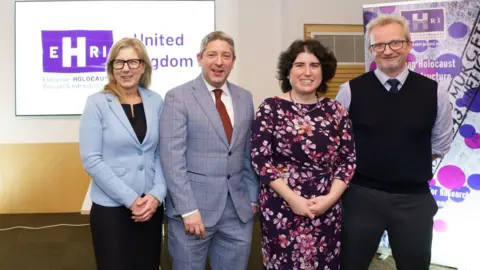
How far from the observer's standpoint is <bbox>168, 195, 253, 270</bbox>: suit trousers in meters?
1.71

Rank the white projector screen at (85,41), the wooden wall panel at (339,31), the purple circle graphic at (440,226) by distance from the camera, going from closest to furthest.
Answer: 1. the purple circle graphic at (440,226)
2. the white projector screen at (85,41)
3. the wooden wall panel at (339,31)

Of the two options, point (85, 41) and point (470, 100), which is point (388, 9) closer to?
point (470, 100)

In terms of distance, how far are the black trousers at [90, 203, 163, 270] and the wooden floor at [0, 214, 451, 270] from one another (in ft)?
4.27

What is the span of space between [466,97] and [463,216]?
2.83 feet

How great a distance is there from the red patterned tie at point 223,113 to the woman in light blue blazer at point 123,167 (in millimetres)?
294

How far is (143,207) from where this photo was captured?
1.66 metres

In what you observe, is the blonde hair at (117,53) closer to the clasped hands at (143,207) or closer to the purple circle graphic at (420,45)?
the clasped hands at (143,207)

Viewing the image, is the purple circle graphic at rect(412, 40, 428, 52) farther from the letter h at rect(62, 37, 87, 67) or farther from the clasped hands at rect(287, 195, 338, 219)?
the letter h at rect(62, 37, 87, 67)

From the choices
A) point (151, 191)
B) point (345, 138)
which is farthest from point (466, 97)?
point (151, 191)

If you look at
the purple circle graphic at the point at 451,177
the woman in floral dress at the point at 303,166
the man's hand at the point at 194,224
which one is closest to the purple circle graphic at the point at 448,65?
the purple circle graphic at the point at 451,177

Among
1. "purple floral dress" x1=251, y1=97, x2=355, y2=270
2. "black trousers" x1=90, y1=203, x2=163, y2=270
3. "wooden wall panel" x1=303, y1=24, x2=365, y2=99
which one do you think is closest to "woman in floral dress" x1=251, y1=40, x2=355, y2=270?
"purple floral dress" x1=251, y1=97, x2=355, y2=270

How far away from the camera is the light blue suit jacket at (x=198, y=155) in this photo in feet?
5.46

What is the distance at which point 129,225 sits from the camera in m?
1.68

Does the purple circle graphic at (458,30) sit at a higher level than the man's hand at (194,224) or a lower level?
higher
